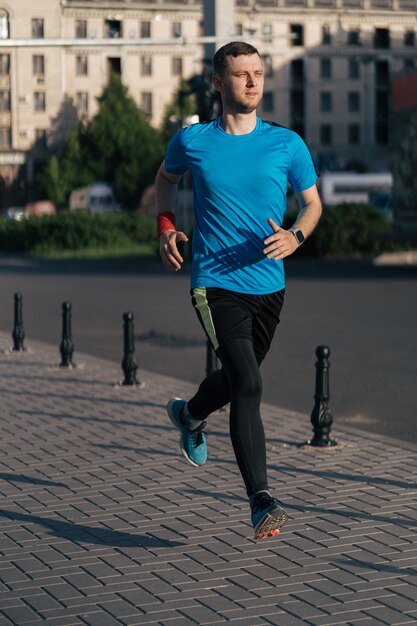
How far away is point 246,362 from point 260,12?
277 feet

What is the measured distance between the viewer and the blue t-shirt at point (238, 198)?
623cm

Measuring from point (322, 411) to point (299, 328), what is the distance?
9247 millimetres

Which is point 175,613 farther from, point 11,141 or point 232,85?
point 11,141

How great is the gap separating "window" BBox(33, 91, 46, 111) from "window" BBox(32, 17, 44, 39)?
45918 millimetres

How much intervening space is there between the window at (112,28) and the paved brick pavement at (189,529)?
6487 cm

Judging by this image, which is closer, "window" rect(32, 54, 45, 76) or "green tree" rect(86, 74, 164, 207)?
"window" rect(32, 54, 45, 76)

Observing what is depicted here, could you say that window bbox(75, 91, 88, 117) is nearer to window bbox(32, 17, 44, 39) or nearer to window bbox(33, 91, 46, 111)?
window bbox(33, 91, 46, 111)

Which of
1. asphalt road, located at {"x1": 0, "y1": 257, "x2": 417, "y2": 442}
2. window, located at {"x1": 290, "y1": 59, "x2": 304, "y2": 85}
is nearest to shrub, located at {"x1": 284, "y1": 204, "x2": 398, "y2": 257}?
asphalt road, located at {"x1": 0, "y1": 257, "x2": 417, "y2": 442}

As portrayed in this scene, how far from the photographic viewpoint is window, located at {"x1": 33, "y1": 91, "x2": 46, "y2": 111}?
8776 centimetres

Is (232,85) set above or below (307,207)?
above

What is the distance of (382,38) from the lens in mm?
95438

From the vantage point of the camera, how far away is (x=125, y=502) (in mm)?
7426

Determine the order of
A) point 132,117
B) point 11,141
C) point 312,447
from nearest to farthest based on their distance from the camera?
point 312,447 < point 132,117 < point 11,141

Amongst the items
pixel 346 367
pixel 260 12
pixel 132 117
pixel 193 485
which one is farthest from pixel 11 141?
pixel 193 485
